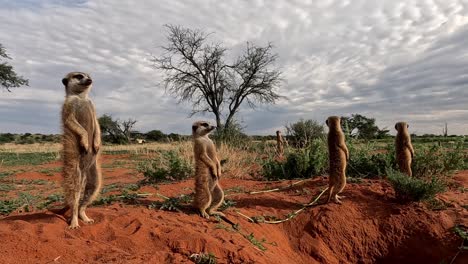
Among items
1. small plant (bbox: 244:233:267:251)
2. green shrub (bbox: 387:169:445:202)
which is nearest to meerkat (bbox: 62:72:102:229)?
small plant (bbox: 244:233:267:251)

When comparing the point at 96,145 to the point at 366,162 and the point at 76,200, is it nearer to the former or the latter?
the point at 76,200

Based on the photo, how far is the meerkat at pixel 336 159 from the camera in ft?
18.1

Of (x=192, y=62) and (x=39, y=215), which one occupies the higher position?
(x=192, y=62)

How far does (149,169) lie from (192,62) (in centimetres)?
1922

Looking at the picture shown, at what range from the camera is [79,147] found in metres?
3.82

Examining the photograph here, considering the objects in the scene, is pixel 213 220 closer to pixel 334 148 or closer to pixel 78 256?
pixel 78 256

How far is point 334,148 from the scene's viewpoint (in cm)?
570

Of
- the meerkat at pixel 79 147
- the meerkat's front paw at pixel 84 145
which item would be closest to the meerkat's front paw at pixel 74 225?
the meerkat at pixel 79 147

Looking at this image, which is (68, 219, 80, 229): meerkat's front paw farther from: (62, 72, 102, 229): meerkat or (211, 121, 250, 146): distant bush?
(211, 121, 250, 146): distant bush

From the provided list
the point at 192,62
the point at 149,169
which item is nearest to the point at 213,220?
the point at 149,169

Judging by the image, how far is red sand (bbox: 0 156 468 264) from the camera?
318cm

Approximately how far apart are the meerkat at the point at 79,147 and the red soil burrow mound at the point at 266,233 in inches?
9.7

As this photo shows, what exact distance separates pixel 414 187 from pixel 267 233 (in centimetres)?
223

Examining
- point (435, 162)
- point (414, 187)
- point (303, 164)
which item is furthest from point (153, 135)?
point (414, 187)
